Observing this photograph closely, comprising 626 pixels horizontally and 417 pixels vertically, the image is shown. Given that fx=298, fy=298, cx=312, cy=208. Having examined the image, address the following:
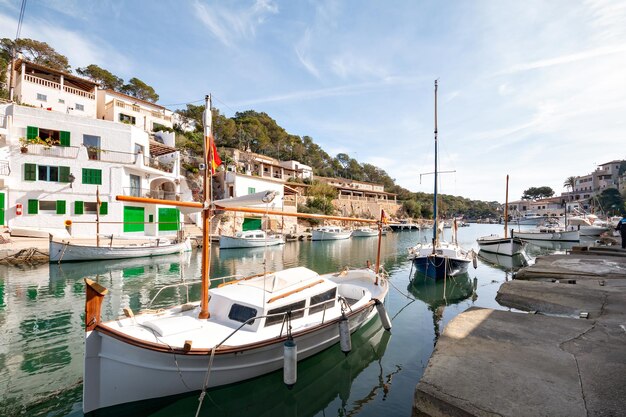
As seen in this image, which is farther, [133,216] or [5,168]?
[133,216]

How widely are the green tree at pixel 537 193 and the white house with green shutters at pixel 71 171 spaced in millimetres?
138151

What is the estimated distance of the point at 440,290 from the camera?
16.1 meters

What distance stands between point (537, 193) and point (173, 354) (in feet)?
487

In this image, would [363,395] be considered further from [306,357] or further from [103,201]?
[103,201]

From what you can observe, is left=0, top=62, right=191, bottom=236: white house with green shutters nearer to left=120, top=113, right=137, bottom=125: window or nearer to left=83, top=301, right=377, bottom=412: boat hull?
left=120, top=113, right=137, bottom=125: window

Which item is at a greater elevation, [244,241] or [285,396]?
[244,241]

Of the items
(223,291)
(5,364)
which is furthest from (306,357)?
(5,364)

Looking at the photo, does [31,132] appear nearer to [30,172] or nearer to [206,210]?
[30,172]

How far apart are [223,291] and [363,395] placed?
411 centimetres

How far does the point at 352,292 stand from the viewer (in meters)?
11.1

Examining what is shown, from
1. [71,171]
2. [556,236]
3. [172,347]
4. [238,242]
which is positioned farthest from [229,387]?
[556,236]

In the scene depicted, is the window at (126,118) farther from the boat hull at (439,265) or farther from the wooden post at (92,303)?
the wooden post at (92,303)

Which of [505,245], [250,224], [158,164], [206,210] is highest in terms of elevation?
[158,164]

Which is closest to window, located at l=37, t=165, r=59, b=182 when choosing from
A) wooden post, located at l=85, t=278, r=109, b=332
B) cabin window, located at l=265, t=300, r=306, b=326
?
wooden post, located at l=85, t=278, r=109, b=332
